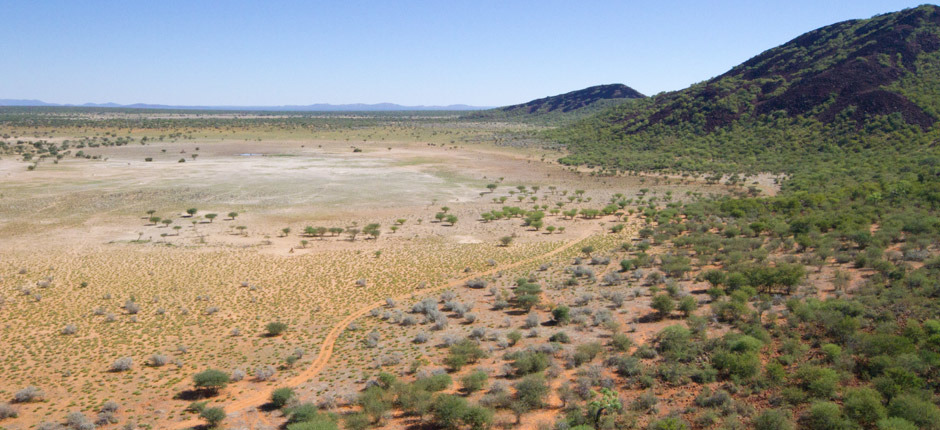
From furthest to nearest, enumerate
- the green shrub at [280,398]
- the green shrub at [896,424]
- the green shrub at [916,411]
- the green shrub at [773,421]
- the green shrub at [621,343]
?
1. the green shrub at [621,343]
2. the green shrub at [280,398]
3. the green shrub at [773,421]
4. the green shrub at [916,411]
5. the green shrub at [896,424]

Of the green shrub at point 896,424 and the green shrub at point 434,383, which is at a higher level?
the green shrub at point 896,424

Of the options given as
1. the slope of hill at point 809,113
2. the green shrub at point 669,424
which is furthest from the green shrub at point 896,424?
the slope of hill at point 809,113

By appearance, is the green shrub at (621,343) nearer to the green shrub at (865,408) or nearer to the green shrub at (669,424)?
the green shrub at (669,424)

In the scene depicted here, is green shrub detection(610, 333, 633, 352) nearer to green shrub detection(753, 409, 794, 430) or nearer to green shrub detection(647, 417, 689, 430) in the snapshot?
green shrub detection(647, 417, 689, 430)

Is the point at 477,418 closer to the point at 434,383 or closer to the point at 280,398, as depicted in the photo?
the point at 434,383

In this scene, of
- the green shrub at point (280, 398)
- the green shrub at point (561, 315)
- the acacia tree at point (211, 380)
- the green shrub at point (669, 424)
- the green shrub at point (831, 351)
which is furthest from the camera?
the green shrub at point (561, 315)

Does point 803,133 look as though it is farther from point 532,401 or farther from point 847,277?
point 532,401

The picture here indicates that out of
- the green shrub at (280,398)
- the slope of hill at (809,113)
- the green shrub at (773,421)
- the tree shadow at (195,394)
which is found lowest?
the tree shadow at (195,394)

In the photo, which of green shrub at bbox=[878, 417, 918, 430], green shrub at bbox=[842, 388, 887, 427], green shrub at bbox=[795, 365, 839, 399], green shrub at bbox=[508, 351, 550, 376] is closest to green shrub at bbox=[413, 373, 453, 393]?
green shrub at bbox=[508, 351, 550, 376]

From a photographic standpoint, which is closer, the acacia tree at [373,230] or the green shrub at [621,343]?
the green shrub at [621,343]

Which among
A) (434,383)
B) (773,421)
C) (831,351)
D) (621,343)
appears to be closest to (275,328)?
(434,383)
